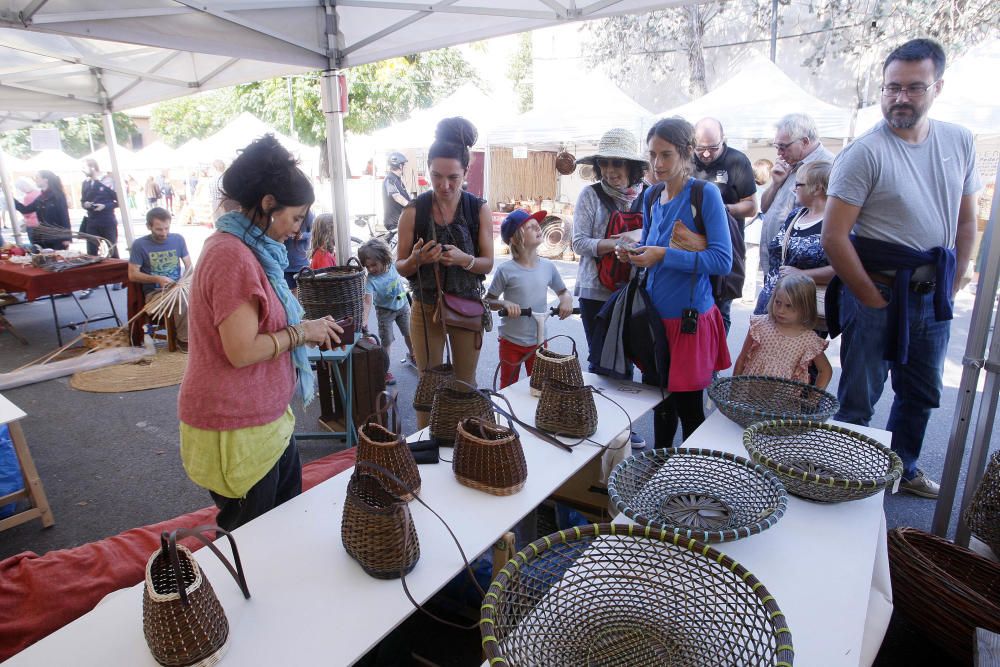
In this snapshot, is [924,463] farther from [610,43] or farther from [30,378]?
[610,43]

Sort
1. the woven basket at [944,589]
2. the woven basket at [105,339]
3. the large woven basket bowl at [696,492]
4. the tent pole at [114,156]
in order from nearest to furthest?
the large woven basket bowl at [696,492]
the woven basket at [944,589]
the woven basket at [105,339]
the tent pole at [114,156]

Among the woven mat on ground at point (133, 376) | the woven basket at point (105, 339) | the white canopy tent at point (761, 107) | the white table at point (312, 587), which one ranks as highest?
the white canopy tent at point (761, 107)

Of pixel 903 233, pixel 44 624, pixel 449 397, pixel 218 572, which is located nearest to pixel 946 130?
pixel 903 233

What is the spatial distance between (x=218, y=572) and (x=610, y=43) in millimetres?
20447

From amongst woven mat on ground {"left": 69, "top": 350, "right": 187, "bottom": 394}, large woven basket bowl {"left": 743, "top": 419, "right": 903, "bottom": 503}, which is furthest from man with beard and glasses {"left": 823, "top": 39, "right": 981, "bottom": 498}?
woven mat on ground {"left": 69, "top": 350, "right": 187, "bottom": 394}

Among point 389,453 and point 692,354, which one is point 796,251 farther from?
point 389,453

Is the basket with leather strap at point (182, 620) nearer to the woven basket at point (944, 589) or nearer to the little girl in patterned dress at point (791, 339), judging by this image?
the woven basket at point (944, 589)

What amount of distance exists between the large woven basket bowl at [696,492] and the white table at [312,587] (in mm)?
242

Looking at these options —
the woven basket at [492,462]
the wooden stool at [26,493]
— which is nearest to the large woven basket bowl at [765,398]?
the woven basket at [492,462]

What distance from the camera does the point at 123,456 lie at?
11.1 ft

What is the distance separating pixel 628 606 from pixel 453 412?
33.4 inches

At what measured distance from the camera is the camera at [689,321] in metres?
2.21

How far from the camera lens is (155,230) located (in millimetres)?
5195

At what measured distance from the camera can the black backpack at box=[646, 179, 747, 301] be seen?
7.14 feet
